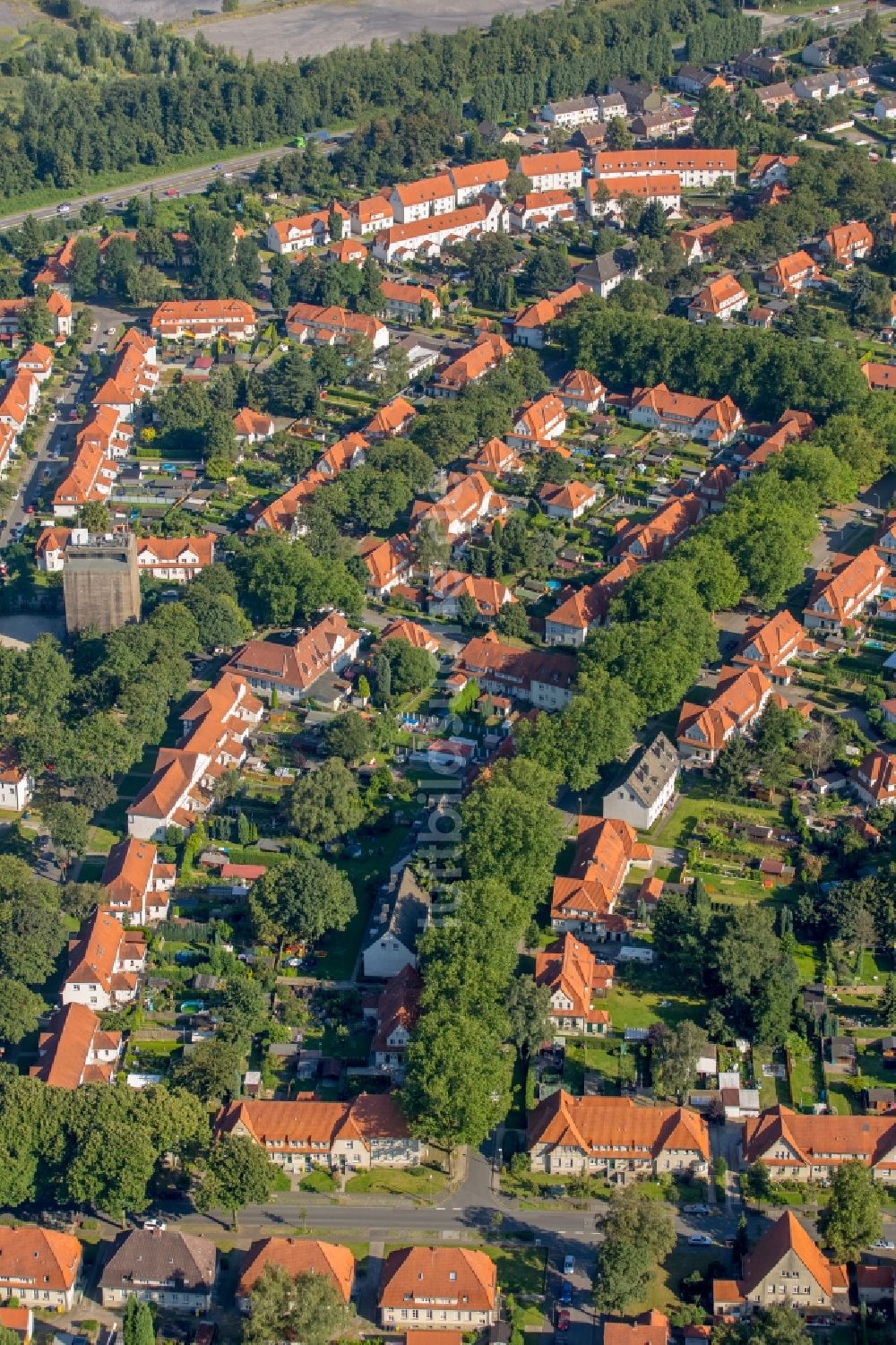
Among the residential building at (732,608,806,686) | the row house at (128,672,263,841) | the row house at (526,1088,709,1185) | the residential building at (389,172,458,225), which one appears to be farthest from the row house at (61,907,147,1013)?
the residential building at (389,172,458,225)

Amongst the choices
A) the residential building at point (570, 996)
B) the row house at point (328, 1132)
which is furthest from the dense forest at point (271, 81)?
the row house at point (328, 1132)

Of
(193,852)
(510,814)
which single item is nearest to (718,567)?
(510,814)

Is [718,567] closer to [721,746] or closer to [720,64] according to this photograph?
[721,746]

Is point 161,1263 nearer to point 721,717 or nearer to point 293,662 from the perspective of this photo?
point 293,662

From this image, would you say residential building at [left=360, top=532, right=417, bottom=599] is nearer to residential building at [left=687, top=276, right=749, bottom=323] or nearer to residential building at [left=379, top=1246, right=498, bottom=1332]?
residential building at [left=687, top=276, right=749, bottom=323]

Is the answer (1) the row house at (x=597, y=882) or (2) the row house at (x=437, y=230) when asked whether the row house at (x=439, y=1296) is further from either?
(2) the row house at (x=437, y=230)

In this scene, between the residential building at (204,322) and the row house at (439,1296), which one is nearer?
the row house at (439,1296)
